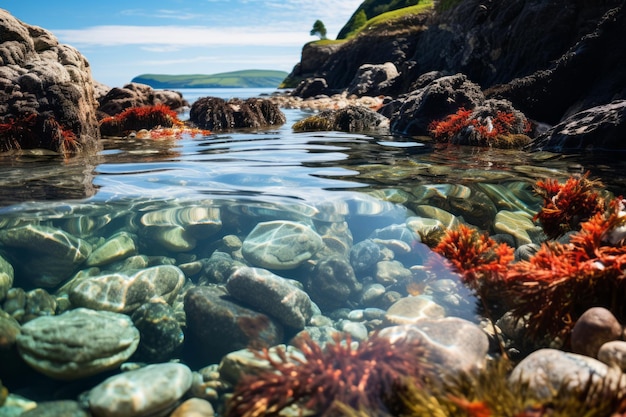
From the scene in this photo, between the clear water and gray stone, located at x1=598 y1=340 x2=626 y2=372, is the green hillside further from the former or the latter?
gray stone, located at x1=598 y1=340 x2=626 y2=372

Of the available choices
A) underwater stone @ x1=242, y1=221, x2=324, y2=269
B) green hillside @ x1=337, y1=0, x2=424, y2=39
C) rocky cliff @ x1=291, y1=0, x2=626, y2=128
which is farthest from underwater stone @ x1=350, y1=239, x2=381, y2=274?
green hillside @ x1=337, y1=0, x2=424, y2=39

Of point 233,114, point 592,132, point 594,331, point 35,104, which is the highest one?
point 35,104

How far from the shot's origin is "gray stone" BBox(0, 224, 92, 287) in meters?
5.22

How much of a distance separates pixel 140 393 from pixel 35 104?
Answer: 10.5 meters

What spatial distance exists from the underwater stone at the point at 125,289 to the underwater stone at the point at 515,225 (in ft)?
14.6

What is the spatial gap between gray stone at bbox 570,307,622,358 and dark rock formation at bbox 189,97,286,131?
16.6 meters

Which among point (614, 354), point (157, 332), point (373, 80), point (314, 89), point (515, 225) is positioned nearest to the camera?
point (614, 354)

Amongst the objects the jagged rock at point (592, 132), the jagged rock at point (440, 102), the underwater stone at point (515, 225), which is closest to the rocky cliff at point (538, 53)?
the jagged rock at point (440, 102)

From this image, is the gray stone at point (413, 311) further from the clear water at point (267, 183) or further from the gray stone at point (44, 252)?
the gray stone at point (44, 252)

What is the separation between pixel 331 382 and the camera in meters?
2.64

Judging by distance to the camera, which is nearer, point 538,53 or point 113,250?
point 113,250

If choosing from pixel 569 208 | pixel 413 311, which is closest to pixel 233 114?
pixel 569 208

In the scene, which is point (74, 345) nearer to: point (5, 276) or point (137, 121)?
point (5, 276)

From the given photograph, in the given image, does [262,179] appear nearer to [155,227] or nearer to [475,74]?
[155,227]
